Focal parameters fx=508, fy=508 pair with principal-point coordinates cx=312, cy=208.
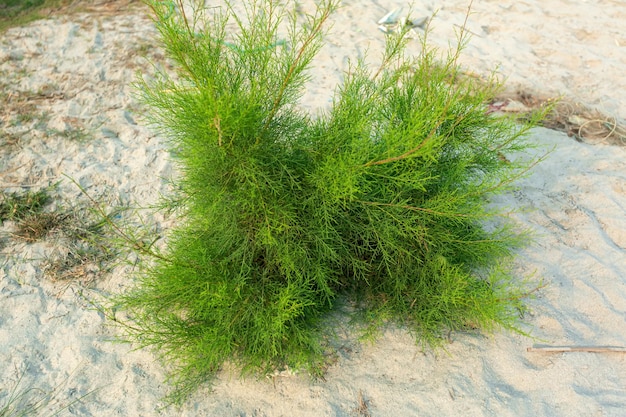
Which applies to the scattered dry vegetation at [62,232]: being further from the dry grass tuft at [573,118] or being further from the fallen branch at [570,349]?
the dry grass tuft at [573,118]

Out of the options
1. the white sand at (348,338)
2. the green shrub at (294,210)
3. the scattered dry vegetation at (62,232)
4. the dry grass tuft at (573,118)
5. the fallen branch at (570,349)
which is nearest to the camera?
the green shrub at (294,210)

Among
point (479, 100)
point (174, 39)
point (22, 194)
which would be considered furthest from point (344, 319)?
point (22, 194)

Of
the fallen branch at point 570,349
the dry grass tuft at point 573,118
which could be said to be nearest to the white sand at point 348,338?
the fallen branch at point 570,349

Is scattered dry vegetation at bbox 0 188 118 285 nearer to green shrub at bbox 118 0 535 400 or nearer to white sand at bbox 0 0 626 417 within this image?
white sand at bbox 0 0 626 417

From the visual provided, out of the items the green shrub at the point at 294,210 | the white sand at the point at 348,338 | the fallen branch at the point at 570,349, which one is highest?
the green shrub at the point at 294,210

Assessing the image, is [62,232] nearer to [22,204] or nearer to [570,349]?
[22,204]

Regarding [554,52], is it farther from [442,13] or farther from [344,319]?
[344,319]
